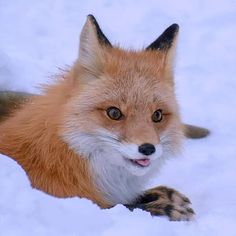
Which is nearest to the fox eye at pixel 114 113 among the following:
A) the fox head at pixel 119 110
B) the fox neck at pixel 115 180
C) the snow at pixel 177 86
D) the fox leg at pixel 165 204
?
the fox head at pixel 119 110

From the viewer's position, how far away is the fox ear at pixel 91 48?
4223 millimetres

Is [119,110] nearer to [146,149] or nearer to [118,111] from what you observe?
[118,111]

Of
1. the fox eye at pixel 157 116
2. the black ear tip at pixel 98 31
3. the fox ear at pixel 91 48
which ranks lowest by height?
the fox eye at pixel 157 116

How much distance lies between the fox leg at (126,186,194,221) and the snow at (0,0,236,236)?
118 mm

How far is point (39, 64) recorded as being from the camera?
736cm

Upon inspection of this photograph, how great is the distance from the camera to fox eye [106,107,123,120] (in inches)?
160

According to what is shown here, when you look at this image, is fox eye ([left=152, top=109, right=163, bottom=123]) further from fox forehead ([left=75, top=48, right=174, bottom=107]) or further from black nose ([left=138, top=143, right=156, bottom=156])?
black nose ([left=138, top=143, right=156, bottom=156])

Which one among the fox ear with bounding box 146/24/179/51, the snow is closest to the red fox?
the fox ear with bounding box 146/24/179/51

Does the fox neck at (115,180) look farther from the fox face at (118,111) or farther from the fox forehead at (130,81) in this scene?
→ the fox forehead at (130,81)

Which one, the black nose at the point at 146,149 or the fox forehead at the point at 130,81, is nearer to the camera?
the black nose at the point at 146,149

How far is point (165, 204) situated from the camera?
14.6 ft

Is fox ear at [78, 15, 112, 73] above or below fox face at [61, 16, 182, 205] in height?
above

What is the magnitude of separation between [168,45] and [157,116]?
0.60 meters

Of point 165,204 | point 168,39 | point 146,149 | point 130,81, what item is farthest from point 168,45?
point 165,204
